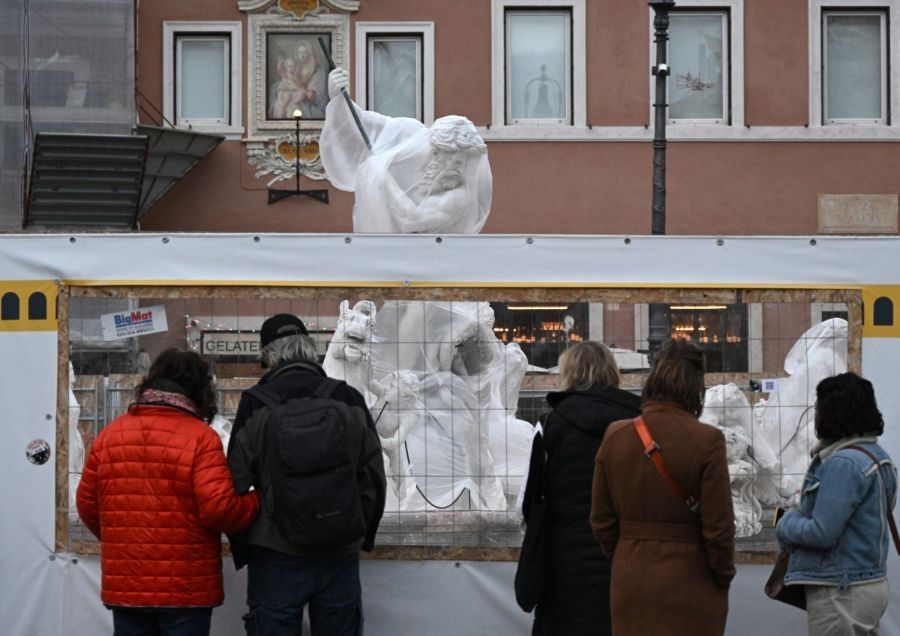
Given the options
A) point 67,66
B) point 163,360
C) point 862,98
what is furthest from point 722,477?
point 862,98

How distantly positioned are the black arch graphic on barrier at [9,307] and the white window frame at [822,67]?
20.2 metres

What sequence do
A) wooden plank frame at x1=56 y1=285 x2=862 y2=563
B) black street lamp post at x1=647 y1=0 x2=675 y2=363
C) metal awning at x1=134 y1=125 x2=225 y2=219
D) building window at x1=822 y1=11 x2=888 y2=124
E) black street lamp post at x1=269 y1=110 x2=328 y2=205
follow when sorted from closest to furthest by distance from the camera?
wooden plank frame at x1=56 y1=285 x2=862 y2=563 < black street lamp post at x1=647 y1=0 x2=675 y2=363 < metal awning at x1=134 y1=125 x2=225 y2=219 < black street lamp post at x1=269 y1=110 x2=328 y2=205 < building window at x1=822 y1=11 x2=888 y2=124

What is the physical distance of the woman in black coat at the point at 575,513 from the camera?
19.6 ft

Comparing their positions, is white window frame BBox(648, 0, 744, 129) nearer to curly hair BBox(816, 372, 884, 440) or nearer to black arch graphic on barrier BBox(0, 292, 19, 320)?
black arch graphic on barrier BBox(0, 292, 19, 320)

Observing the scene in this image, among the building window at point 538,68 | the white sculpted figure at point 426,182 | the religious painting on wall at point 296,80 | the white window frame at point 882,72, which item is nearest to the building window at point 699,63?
the white window frame at point 882,72

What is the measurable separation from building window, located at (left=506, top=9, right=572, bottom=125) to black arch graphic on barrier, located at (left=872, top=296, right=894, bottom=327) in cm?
1899

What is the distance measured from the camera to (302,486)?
5.92 m

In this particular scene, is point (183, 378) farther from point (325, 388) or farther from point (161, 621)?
point (161, 621)

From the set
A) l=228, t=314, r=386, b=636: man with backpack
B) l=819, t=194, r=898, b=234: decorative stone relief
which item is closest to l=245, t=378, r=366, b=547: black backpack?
l=228, t=314, r=386, b=636: man with backpack

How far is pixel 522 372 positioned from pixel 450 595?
95cm

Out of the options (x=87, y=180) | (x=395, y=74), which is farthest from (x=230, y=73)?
(x=87, y=180)

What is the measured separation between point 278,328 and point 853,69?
21.3 m

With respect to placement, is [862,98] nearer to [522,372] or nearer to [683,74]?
[683,74]

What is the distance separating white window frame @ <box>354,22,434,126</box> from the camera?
25.8m
